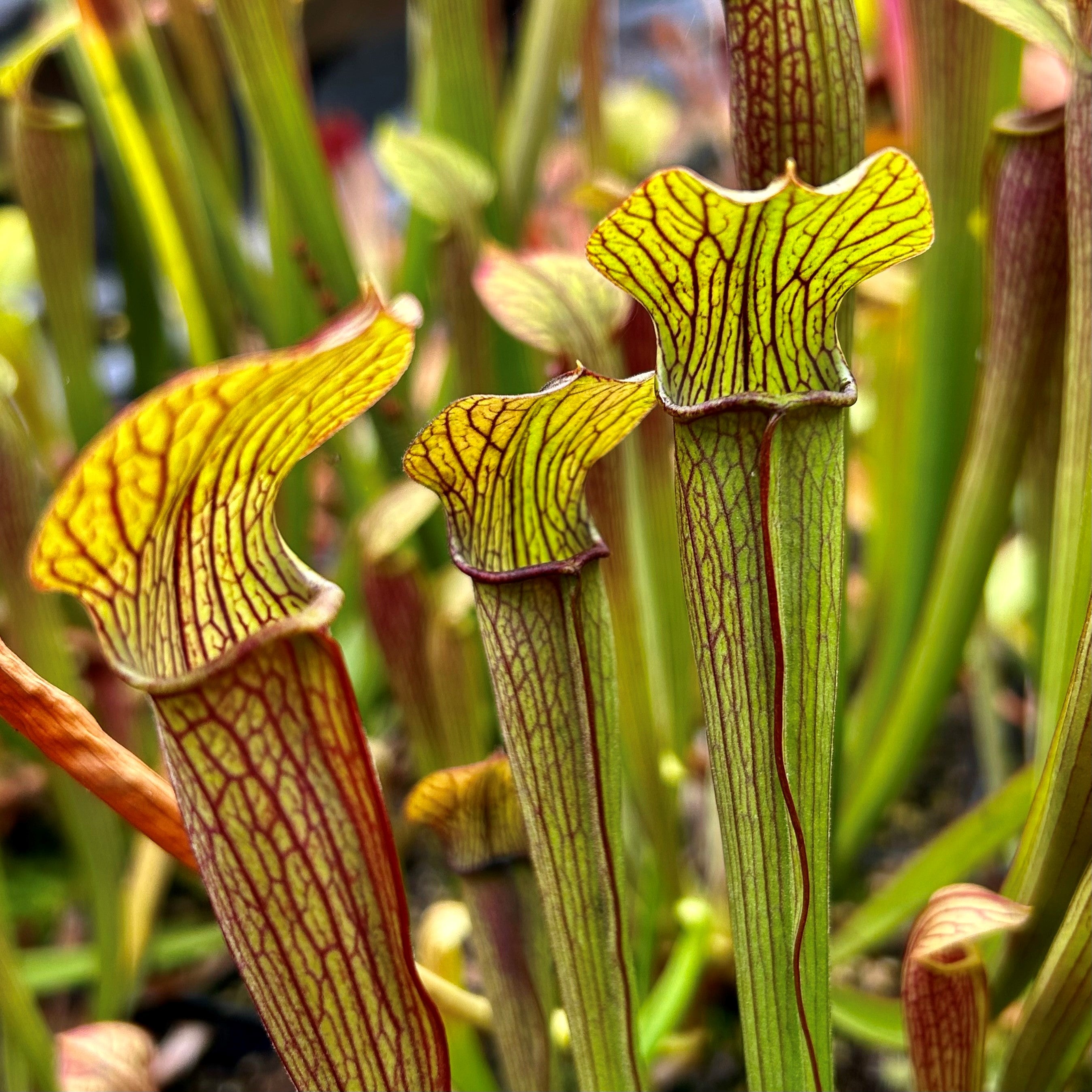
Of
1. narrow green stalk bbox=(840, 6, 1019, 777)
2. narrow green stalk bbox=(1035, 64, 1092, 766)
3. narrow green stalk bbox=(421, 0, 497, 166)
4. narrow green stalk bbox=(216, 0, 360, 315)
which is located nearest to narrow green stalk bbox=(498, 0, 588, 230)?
narrow green stalk bbox=(421, 0, 497, 166)

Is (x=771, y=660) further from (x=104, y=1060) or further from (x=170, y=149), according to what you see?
(x=170, y=149)

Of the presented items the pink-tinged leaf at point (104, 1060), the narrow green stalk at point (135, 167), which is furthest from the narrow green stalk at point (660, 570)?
the narrow green stalk at point (135, 167)

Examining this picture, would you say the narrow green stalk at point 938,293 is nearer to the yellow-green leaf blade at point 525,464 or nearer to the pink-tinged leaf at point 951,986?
the pink-tinged leaf at point 951,986

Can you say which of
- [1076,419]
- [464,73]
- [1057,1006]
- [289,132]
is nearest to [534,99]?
[464,73]

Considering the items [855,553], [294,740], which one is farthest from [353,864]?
[855,553]

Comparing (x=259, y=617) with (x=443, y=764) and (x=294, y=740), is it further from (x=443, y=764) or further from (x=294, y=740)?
(x=443, y=764)

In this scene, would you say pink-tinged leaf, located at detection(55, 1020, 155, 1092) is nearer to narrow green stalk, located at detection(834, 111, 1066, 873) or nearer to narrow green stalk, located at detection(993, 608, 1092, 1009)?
narrow green stalk, located at detection(993, 608, 1092, 1009)
